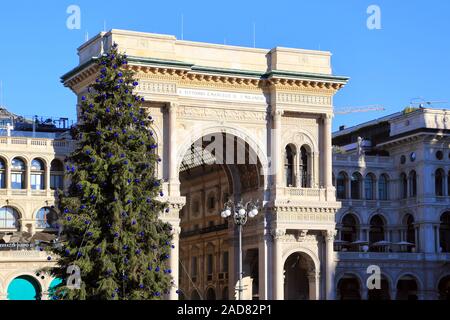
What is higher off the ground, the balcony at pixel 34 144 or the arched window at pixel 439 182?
the balcony at pixel 34 144

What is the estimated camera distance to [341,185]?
86812 millimetres

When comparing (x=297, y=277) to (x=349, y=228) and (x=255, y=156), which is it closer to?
(x=255, y=156)

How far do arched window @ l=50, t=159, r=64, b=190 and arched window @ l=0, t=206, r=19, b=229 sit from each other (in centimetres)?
358

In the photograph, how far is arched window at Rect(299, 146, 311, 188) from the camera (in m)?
69.6

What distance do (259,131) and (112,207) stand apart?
102 feet

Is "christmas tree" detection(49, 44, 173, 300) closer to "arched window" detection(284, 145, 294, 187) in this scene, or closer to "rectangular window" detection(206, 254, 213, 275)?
"arched window" detection(284, 145, 294, 187)

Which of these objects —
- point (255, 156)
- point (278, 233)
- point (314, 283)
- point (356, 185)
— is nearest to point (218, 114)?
point (255, 156)

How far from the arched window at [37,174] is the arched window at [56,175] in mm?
764

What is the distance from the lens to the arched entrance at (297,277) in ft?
228

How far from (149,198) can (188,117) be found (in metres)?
27.0

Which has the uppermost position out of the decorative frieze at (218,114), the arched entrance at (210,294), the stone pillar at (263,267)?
the decorative frieze at (218,114)

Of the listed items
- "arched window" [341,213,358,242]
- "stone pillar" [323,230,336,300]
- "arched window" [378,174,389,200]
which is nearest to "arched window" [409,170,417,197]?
"arched window" [378,174,389,200]

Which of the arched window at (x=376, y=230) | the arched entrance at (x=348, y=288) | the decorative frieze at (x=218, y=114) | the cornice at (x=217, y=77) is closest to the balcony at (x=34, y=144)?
the cornice at (x=217, y=77)

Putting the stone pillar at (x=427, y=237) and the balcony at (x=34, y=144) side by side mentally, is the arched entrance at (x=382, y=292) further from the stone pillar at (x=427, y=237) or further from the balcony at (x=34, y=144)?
the balcony at (x=34, y=144)
